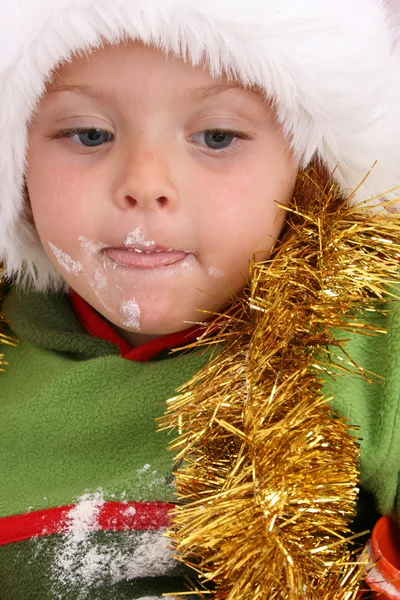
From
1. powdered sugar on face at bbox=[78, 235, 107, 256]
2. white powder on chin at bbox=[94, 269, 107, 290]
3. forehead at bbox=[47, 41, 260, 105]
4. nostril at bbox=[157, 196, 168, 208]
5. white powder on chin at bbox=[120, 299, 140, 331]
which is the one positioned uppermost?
forehead at bbox=[47, 41, 260, 105]

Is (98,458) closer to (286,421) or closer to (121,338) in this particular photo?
(121,338)

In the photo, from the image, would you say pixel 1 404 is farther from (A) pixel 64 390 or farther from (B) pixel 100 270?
(B) pixel 100 270

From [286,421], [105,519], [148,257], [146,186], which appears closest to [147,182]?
[146,186]

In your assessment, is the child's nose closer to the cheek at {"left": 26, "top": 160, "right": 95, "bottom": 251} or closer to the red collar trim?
the cheek at {"left": 26, "top": 160, "right": 95, "bottom": 251}

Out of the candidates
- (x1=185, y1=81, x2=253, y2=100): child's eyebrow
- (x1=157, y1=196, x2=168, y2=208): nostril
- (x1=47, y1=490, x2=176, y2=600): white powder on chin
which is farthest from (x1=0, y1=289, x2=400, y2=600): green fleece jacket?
(x1=185, y1=81, x2=253, y2=100): child's eyebrow

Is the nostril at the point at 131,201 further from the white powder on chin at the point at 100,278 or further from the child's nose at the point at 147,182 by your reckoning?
the white powder on chin at the point at 100,278

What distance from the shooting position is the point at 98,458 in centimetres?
99

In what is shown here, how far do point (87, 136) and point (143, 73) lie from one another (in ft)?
0.41

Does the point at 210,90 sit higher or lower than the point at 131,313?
higher

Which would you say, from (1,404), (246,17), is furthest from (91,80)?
(1,404)

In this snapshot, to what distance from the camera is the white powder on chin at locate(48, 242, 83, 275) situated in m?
0.93

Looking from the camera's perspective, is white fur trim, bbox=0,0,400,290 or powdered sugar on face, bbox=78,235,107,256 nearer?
white fur trim, bbox=0,0,400,290

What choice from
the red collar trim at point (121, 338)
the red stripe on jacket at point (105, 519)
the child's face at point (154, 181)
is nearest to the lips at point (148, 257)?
the child's face at point (154, 181)

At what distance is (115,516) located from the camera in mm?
919
